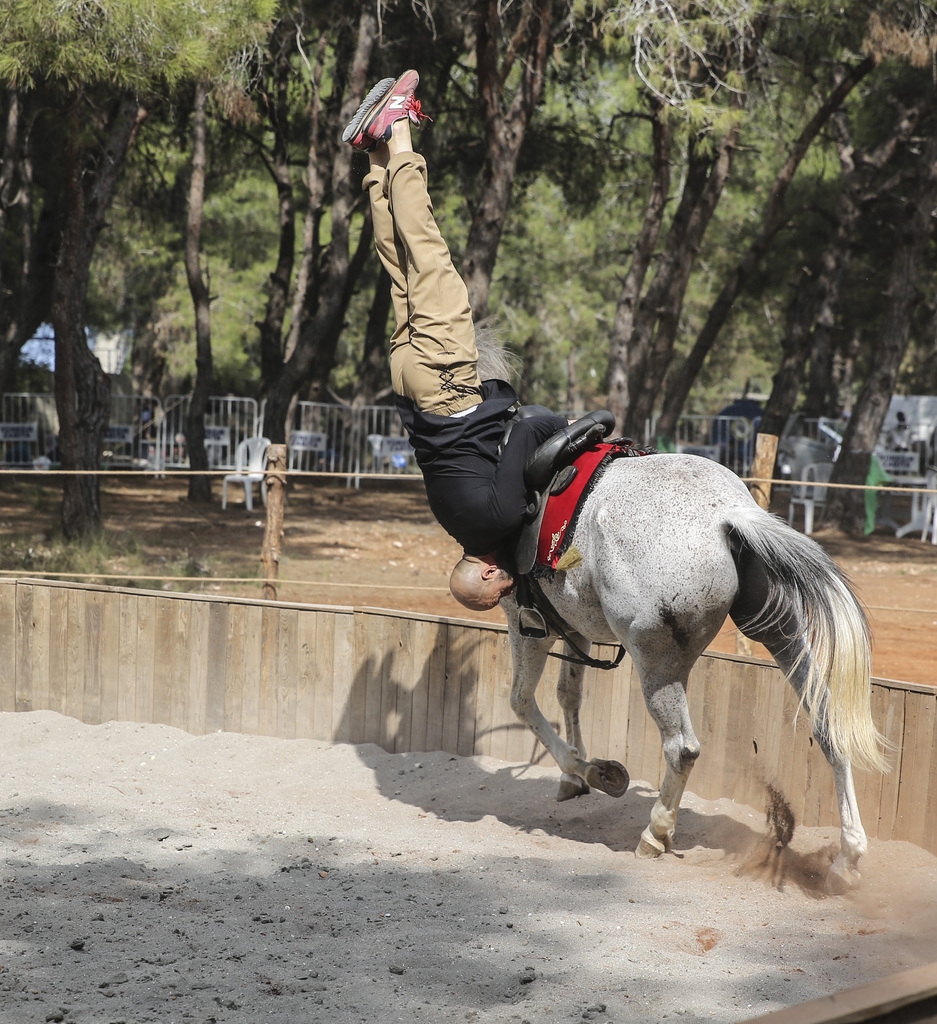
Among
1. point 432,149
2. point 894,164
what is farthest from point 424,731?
point 894,164

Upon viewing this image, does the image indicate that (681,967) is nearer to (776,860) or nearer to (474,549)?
(776,860)

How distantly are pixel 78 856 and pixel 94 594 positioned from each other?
233 centimetres

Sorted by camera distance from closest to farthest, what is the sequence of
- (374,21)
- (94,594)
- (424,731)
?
(424,731) < (94,594) < (374,21)

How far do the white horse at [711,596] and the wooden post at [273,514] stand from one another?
291 cm

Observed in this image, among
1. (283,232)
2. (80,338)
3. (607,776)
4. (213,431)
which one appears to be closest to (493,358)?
(607,776)

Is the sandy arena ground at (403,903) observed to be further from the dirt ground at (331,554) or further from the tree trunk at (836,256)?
the tree trunk at (836,256)

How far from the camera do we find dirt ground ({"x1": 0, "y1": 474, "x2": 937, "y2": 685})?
8.87 m

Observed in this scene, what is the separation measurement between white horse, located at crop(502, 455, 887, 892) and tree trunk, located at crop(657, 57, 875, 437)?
10.8m

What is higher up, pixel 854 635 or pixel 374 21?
pixel 374 21

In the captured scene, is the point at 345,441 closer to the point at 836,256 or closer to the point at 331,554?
the point at 331,554

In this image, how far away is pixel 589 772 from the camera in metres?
4.48

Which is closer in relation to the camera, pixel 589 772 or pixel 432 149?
pixel 589 772

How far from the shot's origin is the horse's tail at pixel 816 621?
368 cm

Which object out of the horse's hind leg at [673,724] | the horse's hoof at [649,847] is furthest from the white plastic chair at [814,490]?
the horse's hind leg at [673,724]
